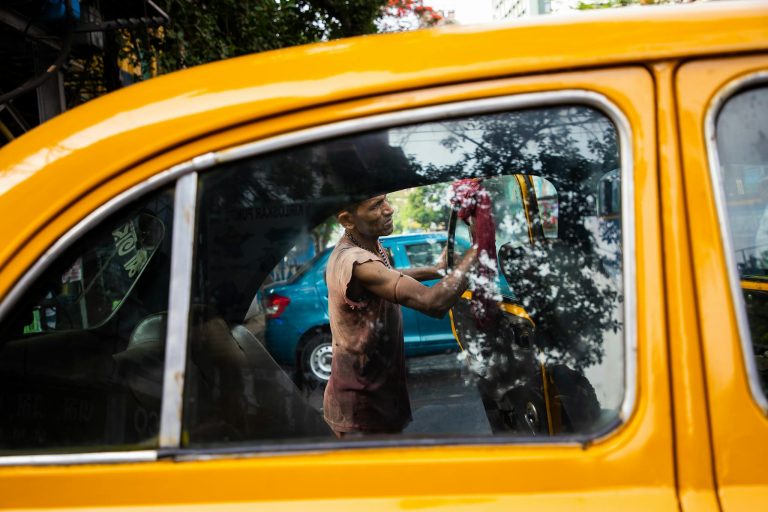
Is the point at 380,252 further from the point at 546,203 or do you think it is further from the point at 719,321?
the point at 719,321

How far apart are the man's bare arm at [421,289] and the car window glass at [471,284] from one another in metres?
0.05

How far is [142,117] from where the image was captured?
1229 millimetres

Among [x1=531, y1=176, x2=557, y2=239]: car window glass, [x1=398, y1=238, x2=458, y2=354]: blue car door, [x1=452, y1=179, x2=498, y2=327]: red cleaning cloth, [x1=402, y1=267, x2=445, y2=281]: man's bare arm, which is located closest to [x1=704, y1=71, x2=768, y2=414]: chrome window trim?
[x1=531, y1=176, x2=557, y2=239]: car window glass

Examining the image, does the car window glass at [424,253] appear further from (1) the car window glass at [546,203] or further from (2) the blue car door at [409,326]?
(1) the car window glass at [546,203]

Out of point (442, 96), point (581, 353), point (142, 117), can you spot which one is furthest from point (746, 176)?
point (142, 117)

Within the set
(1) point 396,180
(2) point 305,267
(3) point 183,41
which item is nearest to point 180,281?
(1) point 396,180

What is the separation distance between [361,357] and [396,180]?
2.06 feet

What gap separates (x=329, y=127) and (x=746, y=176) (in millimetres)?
718

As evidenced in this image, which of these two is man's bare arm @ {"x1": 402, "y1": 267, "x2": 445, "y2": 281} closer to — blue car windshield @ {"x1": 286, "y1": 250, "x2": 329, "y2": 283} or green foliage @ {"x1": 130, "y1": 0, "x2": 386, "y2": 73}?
blue car windshield @ {"x1": 286, "y1": 250, "x2": 329, "y2": 283}

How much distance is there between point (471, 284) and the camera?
1.79 meters

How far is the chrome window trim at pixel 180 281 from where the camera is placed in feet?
3.85

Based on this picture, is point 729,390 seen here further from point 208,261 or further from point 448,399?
point 208,261

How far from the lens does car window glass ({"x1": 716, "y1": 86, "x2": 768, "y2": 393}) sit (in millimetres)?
1119

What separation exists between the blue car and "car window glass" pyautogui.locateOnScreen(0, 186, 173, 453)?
15.7 inches
